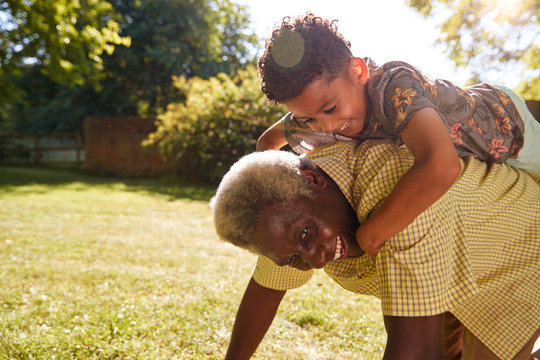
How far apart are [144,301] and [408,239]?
105 inches

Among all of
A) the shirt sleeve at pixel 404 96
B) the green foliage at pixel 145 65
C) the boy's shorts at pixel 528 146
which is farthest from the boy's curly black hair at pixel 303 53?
the green foliage at pixel 145 65

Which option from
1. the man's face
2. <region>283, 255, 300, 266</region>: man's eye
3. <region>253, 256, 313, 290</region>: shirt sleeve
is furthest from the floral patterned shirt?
<region>253, 256, 313, 290</region>: shirt sleeve

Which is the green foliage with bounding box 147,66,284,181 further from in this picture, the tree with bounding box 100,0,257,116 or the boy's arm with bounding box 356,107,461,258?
the tree with bounding box 100,0,257,116

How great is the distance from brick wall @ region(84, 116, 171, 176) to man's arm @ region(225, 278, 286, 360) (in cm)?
1554

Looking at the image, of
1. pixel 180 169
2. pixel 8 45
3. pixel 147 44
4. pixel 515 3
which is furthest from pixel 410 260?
pixel 147 44

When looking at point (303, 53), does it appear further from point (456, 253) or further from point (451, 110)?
point (456, 253)

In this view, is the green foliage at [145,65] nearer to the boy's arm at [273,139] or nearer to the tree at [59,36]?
the tree at [59,36]

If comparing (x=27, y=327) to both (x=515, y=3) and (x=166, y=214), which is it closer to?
(x=166, y=214)

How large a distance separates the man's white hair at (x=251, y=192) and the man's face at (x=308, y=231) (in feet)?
0.12

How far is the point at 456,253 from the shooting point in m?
1.63

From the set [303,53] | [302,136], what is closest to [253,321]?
[302,136]

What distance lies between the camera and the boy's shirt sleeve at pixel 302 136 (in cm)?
263

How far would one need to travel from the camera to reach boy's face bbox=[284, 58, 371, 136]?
233 cm

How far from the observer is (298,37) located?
2.23 metres
